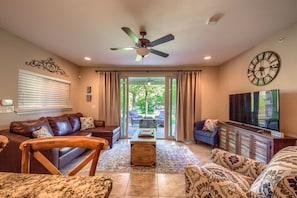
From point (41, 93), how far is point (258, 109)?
188 inches

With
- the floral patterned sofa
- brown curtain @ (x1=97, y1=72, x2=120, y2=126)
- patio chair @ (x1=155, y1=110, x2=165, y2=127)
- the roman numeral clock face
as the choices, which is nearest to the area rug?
brown curtain @ (x1=97, y1=72, x2=120, y2=126)

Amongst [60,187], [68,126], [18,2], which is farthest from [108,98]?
[60,187]

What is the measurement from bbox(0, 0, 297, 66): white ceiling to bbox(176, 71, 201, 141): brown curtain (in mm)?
1743

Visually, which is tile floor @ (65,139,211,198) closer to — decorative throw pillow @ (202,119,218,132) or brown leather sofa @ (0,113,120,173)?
brown leather sofa @ (0,113,120,173)

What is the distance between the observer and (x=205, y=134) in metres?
4.82

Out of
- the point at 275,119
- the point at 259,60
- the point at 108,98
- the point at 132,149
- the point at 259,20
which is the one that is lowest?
the point at 132,149

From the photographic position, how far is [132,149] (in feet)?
11.2

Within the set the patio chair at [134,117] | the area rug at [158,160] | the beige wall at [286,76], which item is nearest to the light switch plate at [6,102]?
the area rug at [158,160]

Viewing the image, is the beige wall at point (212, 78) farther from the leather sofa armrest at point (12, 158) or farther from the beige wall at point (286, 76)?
the leather sofa armrest at point (12, 158)

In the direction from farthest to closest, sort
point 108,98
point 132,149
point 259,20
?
point 108,98
point 132,149
point 259,20

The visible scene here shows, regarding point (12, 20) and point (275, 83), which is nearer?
point (12, 20)

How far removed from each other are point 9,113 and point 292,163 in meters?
4.08

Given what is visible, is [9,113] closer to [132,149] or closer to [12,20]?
[12,20]

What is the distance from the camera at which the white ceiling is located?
2172mm
